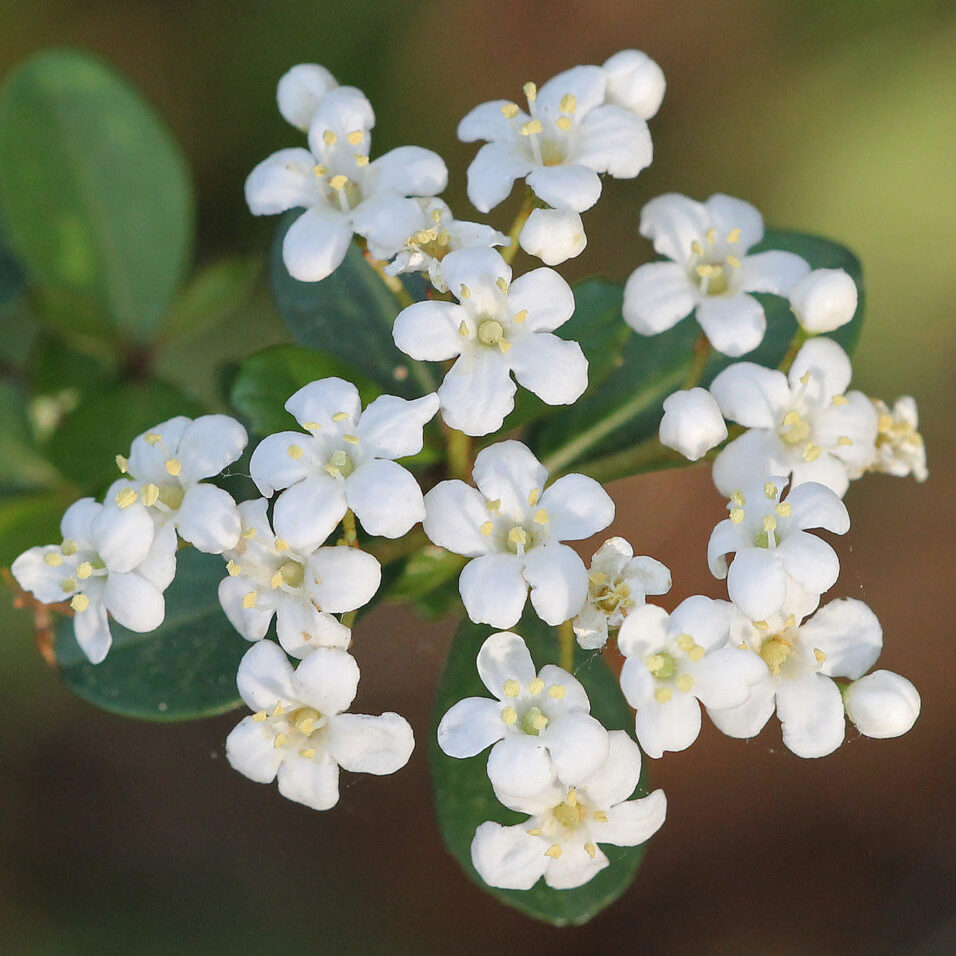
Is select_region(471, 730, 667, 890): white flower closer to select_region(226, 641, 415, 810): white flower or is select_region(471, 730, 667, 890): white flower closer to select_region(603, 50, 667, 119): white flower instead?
select_region(226, 641, 415, 810): white flower

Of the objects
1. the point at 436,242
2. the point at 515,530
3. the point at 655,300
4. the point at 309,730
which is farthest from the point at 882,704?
the point at 436,242

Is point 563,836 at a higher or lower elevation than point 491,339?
lower

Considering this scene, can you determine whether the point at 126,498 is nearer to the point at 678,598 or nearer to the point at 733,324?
the point at 733,324

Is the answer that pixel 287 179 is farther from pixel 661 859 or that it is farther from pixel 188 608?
pixel 661 859

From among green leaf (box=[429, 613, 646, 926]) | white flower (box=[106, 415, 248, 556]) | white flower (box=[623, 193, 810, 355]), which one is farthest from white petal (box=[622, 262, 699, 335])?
white flower (box=[106, 415, 248, 556])

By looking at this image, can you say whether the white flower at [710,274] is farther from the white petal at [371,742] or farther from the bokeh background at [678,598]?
the bokeh background at [678,598]

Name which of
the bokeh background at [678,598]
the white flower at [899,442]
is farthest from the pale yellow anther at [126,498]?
the bokeh background at [678,598]

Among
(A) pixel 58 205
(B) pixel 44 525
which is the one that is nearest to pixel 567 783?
(B) pixel 44 525
